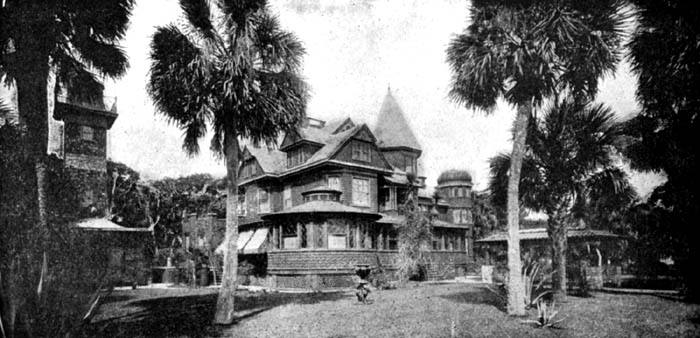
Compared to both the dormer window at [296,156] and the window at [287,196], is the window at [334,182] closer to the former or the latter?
the dormer window at [296,156]

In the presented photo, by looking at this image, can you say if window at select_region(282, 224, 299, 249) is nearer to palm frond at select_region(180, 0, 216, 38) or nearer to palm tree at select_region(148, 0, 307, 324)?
palm tree at select_region(148, 0, 307, 324)

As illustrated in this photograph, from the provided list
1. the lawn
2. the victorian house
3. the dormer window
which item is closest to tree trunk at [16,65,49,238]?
the lawn

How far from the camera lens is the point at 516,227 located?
517 inches

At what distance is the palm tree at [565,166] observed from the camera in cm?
1562

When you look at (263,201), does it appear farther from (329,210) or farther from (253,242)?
(329,210)

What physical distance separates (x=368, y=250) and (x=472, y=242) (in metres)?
25.7

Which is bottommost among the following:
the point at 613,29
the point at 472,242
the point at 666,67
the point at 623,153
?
the point at 472,242

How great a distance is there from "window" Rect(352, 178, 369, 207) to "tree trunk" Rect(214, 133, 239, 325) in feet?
51.4

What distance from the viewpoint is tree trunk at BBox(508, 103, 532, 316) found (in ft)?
40.9

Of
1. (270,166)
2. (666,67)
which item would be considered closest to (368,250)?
(270,166)

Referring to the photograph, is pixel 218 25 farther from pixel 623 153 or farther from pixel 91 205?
pixel 91 205

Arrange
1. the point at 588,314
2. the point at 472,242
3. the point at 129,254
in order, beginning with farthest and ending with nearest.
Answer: the point at 472,242 < the point at 129,254 < the point at 588,314

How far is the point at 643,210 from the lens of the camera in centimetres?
1886

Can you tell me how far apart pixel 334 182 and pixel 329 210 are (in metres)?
3.73
